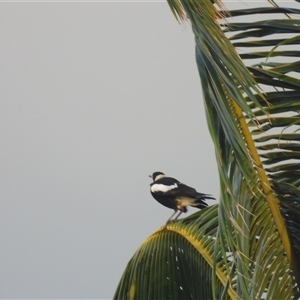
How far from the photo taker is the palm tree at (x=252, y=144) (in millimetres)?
1741

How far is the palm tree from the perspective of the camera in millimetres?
1741

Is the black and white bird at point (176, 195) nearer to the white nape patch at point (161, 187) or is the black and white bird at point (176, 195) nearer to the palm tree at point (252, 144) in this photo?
→ the white nape patch at point (161, 187)

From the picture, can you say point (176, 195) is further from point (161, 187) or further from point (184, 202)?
point (161, 187)

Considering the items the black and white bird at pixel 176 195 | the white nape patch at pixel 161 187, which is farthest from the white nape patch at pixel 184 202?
the white nape patch at pixel 161 187

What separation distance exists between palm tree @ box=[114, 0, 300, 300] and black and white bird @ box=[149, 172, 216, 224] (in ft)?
11.0

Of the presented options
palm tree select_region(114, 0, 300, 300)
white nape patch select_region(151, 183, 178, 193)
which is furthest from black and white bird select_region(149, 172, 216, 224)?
palm tree select_region(114, 0, 300, 300)

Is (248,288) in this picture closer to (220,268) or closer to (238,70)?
(238,70)

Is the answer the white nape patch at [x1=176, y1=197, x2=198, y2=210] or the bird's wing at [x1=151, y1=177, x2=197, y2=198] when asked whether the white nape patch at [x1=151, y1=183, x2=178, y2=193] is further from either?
the white nape patch at [x1=176, y1=197, x2=198, y2=210]

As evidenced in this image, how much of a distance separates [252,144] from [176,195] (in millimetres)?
4541

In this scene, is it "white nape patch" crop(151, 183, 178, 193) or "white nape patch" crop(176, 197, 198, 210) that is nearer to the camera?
"white nape patch" crop(176, 197, 198, 210)

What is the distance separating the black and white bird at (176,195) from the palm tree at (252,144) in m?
3.35

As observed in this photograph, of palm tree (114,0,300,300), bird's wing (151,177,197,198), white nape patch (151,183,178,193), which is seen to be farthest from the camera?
white nape patch (151,183,178,193)

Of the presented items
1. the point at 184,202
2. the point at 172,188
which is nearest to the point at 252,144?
the point at 184,202

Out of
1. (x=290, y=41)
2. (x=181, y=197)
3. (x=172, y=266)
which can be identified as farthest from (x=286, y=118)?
(x=181, y=197)
